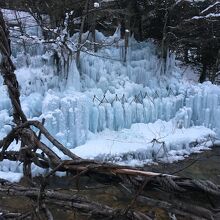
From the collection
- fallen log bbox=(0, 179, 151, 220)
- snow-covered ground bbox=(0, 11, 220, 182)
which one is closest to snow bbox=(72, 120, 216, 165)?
snow-covered ground bbox=(0, 11, 220, 182)

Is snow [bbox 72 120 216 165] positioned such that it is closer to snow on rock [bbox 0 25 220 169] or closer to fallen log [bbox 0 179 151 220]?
snow on rock [bbox 0 25 220 169]

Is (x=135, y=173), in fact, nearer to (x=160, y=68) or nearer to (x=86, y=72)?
(x=86, y=72)

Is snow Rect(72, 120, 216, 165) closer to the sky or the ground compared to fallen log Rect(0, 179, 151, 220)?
closer to the ground

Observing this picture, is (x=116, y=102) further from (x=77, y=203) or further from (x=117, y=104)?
(x=77, y=203)

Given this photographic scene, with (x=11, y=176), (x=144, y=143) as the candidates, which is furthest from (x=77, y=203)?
(x=144, y=143)

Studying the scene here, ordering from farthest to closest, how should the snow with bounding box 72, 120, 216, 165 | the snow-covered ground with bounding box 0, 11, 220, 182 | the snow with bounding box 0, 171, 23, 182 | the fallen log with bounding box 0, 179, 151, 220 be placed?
the snow-covered ground with bounding box 0, 11, 220, 182
the snow with bounding box 72, 120, 216, 165
the snow with bounding box 0, 171, 23, 182
the fallen log with bounding box 0, 179, 151, 220

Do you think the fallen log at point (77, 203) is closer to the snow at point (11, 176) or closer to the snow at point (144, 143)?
the snow at point (11, 176)

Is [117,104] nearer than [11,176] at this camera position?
No

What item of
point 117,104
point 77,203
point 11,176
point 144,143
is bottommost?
point 144,143

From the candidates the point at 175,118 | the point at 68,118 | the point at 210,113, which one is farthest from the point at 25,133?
the point at 210,113

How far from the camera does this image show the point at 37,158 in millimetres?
1419

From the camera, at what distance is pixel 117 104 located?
11344 millimetres

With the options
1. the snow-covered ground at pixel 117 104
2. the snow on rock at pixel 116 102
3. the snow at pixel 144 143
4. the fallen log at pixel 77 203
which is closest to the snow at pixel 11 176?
the snow-covered ground at pixel 117 104

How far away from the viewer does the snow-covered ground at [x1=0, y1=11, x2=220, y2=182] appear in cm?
1015
